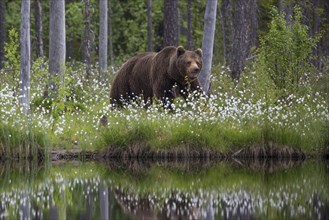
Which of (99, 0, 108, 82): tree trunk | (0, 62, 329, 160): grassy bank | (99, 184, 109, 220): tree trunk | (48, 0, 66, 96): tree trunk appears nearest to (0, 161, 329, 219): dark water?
(99, 184, 109, 220): tree trunk

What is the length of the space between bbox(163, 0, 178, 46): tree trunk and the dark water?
1226 cm

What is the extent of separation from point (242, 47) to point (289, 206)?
1525 cm

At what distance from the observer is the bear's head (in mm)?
18609

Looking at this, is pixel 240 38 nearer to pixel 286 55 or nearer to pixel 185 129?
pixel 286 55

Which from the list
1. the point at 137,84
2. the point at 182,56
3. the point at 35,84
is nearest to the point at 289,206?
the point at 182,56

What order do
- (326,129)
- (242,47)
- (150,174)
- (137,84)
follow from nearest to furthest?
(150,174), (326,129), (137,84), (242,47)

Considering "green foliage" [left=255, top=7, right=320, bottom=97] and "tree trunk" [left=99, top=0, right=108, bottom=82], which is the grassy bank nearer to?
"green foliage" [left=255, top=7, right=320, bottom=97]

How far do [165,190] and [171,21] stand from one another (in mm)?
15363

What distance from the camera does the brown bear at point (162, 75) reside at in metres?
18.9

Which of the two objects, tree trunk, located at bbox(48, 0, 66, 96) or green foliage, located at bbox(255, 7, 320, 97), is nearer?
green foliage, located at bbox(255, 7, 320, 97)

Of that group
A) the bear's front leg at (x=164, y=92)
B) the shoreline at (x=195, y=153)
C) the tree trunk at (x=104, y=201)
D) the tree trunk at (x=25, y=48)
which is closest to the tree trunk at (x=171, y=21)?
the bear's front leg at (x=164, y=92)

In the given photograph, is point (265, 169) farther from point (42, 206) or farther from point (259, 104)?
point (42, 206)

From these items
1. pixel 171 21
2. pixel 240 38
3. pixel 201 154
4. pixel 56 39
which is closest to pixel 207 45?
pixel 56 39

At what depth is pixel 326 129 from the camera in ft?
52.0
